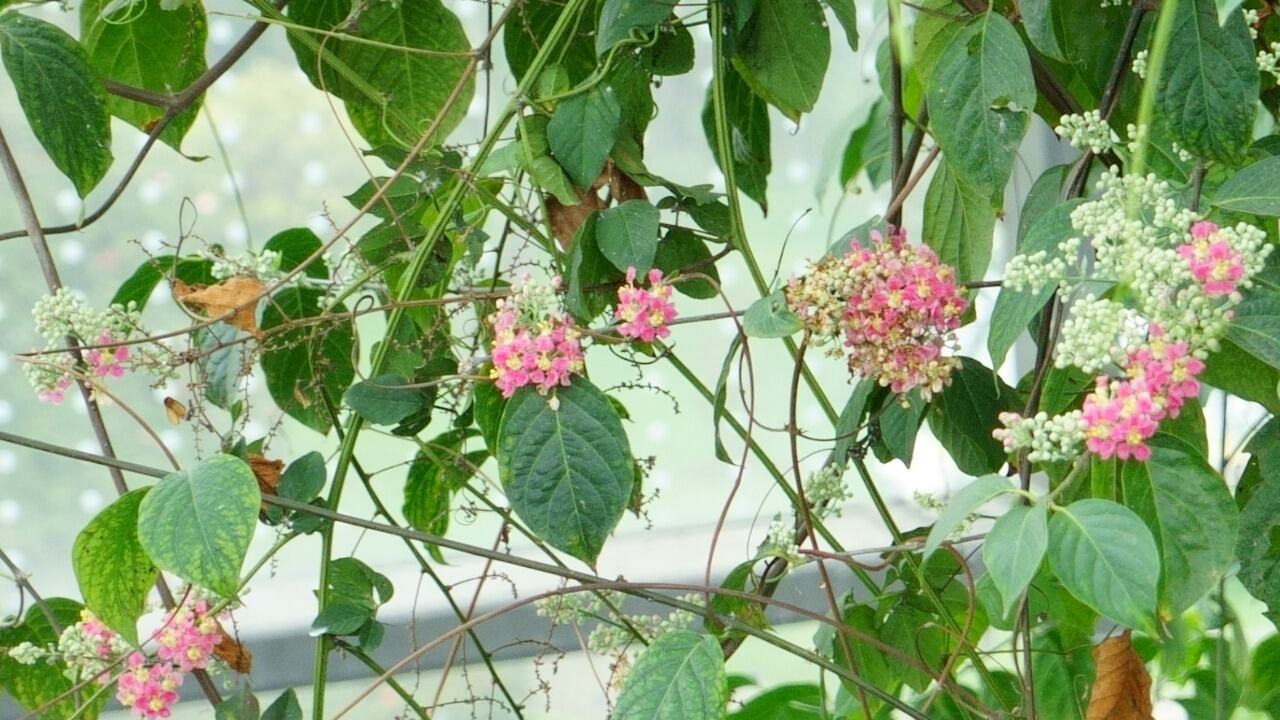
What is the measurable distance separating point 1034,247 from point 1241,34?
0.36 ft

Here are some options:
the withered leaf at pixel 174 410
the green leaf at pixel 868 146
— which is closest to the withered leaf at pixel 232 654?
the withered leaf at pixel 174 410

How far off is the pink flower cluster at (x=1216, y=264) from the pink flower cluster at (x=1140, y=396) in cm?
2

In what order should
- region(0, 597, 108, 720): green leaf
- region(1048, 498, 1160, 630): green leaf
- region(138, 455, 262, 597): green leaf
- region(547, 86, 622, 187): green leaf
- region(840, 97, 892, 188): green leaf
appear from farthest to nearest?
region(840, 97, 892, 188): green leaf → region(0, 597, 108, 720): green leaf → region(547, 86, 622, 187): green leaf → region(138, 455, 262, 597): green leaf → region(1048, 498, 1160, 630): green leaf

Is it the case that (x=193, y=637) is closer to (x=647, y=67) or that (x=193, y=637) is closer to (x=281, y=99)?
(x=647, y=67)

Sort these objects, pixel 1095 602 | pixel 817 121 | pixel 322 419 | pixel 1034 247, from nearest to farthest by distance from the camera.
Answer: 1. pixel 1095 602
2. pixel 1034 247
3. pixel 322 419
4. pixel 817 121

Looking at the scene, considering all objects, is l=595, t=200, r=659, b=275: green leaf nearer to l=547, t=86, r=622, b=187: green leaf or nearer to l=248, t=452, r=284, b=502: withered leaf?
l=547, t=86, r=622, b=187: green leaf

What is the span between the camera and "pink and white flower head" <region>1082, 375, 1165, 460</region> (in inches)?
14.4

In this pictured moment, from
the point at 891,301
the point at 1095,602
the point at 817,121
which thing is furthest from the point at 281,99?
the point at 1095,602

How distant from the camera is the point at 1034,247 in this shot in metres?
0.46

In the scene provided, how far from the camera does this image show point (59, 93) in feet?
1.84

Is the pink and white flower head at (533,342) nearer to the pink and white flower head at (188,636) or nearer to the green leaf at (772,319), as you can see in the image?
the green leaf at (772,319)

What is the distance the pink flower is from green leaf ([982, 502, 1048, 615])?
0.37 m

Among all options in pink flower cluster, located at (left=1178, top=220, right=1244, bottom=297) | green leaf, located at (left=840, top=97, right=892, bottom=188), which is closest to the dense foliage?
pink flower cluster, located at (left=1178, top=220, right=1244, bottom=297)

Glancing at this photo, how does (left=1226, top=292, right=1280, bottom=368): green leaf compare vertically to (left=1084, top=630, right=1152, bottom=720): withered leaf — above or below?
above
